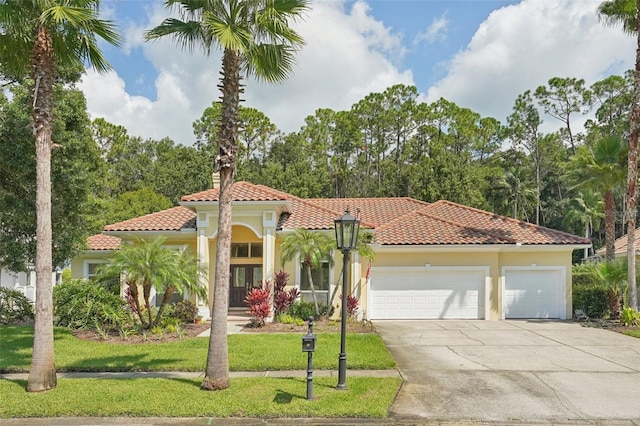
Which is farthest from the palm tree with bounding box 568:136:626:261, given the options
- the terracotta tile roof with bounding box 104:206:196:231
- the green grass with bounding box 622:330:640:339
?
the terracotta tile roof with bounding box 104:206:196:231

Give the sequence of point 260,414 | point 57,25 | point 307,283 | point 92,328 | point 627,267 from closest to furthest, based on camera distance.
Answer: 1. point 260,414
2. point 57,25
3. point 92,328
4. point 627,267
5. point 307,283

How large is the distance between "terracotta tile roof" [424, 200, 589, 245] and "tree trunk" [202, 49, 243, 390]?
12.8m

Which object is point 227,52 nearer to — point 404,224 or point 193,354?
point 193,354

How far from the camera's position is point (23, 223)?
15.4 meters

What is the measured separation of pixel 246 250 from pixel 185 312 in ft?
16.7

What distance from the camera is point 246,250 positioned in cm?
2106

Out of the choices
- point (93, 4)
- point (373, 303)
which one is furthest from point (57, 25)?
point (373, 303)

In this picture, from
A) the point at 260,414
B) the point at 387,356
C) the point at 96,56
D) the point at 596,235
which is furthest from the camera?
the point at 596,235

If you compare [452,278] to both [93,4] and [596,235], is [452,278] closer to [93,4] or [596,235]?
[93,4]

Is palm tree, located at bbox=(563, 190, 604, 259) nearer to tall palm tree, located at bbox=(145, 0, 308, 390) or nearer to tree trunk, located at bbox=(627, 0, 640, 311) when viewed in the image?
tree trunk, located at bbox=(627, 0, 640, 311)

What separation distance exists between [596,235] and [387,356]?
151 ft

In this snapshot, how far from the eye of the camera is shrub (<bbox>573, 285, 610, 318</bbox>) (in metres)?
18.3

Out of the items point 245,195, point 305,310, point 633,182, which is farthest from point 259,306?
point 633,182

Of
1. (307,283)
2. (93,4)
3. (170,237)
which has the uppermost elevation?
(93,4)
